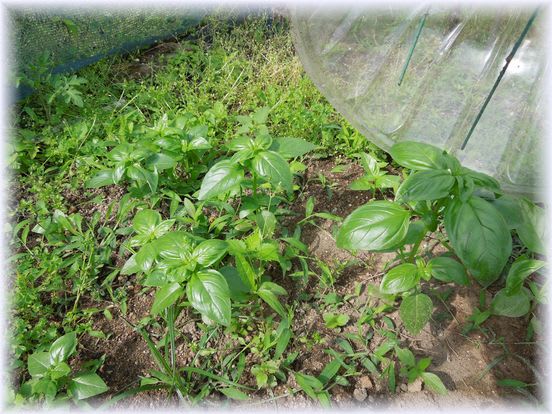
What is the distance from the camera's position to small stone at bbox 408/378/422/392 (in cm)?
143

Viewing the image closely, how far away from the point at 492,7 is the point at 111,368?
1.75 metres

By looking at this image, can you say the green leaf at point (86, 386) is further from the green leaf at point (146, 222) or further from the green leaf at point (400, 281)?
the green leaf at point (400, 281)

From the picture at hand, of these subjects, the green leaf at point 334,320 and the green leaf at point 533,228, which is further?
the green leaf at point 334,320

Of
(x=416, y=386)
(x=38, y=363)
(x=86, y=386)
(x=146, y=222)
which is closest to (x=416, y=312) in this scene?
(x=416, y=386)

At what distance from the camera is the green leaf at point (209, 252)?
131cm

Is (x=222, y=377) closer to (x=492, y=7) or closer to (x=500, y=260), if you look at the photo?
(x=500, y=260)

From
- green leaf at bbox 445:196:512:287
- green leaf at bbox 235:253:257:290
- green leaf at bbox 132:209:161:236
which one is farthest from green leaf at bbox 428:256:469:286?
green leaf at bbox 132:209:161:236

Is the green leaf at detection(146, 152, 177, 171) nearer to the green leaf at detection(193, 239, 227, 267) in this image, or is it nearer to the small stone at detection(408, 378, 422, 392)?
the green leaf at detection(193, 239, 227, 267)

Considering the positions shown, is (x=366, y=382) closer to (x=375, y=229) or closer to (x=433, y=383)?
(x=433, y=383)

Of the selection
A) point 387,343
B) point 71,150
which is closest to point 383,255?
point 387,343

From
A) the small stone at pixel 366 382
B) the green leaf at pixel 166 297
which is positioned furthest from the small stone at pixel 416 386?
the green leaf at pixel 166 297

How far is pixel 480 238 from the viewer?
119 centimetres

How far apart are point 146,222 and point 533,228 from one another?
114 centimetres

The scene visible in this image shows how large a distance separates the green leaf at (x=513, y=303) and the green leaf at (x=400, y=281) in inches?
13.4
